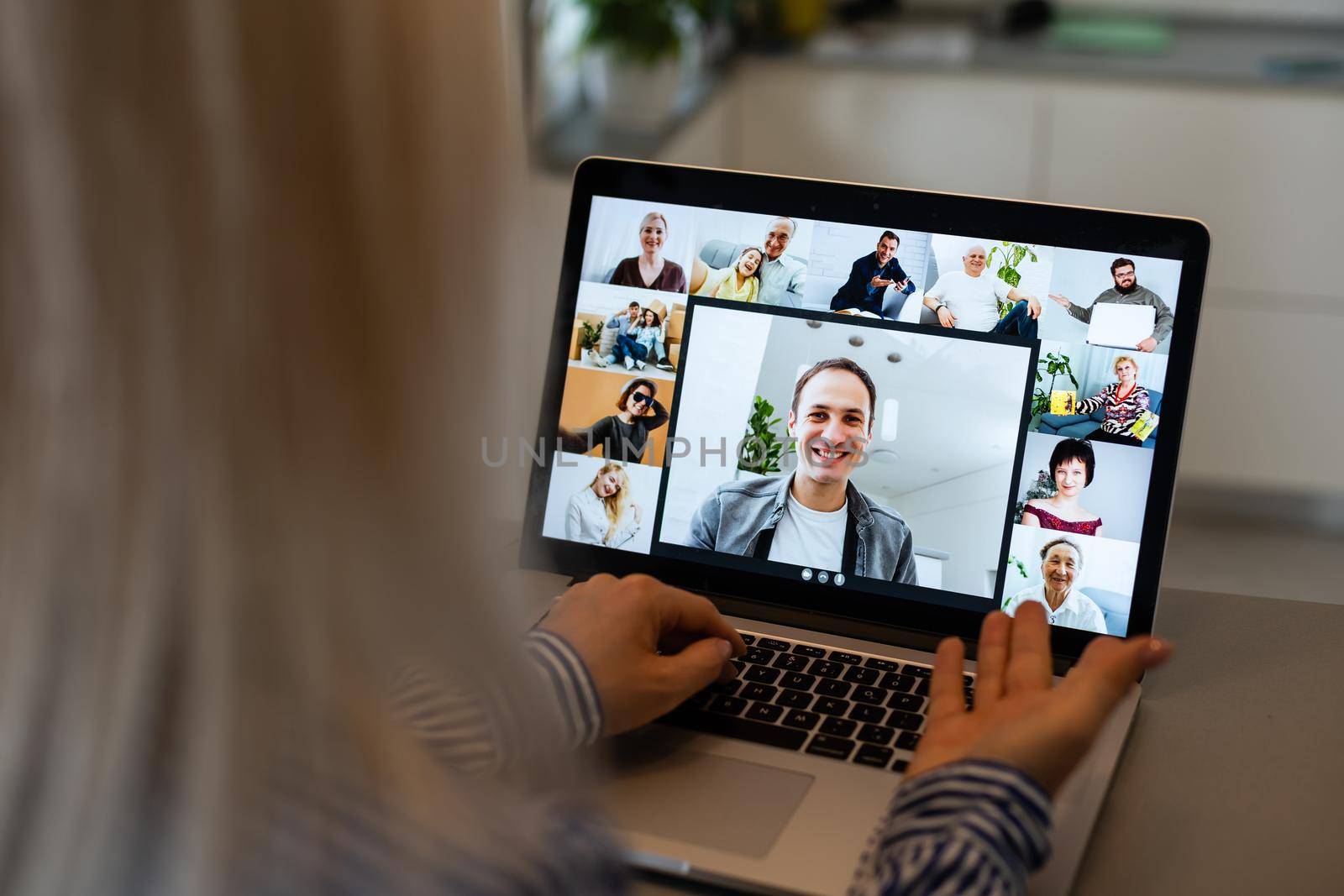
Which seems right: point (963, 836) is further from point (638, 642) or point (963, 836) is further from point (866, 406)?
point (866, 406)

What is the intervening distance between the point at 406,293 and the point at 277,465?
7cm

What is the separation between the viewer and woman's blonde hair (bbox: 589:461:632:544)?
87cm

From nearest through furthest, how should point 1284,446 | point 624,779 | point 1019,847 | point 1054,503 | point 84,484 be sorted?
point 84,484 → point 1019,847 → point 624,779 → point 1054,503 → point 1284,446

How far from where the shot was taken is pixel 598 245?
0.88 meters

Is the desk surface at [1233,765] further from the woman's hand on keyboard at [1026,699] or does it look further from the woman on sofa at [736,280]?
the woman on sofa at [736,280]

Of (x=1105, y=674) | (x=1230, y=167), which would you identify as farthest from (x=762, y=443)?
(x=1230, y=167)

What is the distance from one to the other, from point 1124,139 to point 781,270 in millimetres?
1802

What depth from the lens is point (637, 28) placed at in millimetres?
2408

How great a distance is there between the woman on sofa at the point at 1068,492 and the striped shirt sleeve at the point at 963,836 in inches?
11.6

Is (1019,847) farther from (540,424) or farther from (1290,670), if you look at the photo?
(540,424)

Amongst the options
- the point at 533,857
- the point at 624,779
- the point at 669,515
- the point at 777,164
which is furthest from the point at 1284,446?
the point at 533,857

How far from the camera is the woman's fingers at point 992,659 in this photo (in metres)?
0.60

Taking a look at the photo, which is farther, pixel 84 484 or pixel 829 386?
pixel 829 386

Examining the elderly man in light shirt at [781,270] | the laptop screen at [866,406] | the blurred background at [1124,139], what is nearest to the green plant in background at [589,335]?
the laptop screen at [866,406]
